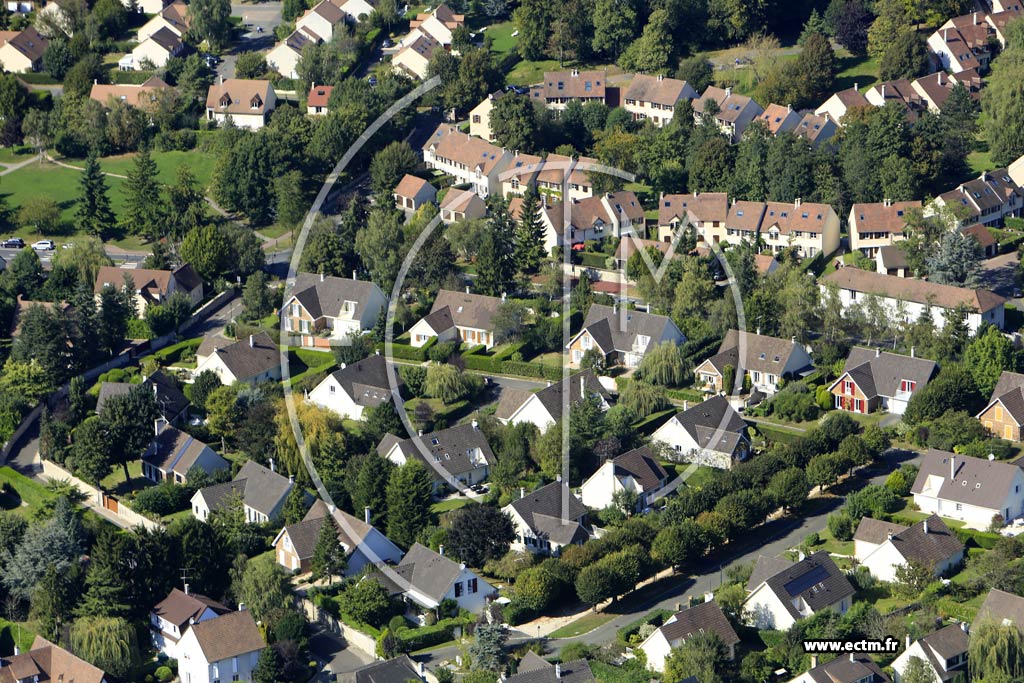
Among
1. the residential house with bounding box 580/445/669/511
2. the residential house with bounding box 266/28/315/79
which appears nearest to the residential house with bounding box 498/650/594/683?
the residential house with bounding box 580/445/669/511

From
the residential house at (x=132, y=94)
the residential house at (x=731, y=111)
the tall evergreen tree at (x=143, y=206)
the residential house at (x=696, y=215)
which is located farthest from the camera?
the residential house at (x=132, y=94)

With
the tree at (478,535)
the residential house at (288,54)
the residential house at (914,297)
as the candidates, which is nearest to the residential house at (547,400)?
the tree at (478,535)

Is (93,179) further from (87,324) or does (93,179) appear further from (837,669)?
(837,669)

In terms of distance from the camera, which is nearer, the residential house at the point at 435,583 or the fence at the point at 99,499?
the residential house at the point at 435,583

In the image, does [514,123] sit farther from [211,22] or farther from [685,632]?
[685,632]

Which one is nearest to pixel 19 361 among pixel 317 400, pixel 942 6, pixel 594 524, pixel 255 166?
pixel 317 400

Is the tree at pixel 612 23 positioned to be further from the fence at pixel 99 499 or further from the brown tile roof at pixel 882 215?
the fence at pixel 99 499

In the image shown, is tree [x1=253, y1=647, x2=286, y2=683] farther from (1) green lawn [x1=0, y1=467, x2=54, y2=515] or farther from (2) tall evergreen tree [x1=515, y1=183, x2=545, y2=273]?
(2) tall evergreen tree [x1=515, y1=183, x2=545, y2=273]

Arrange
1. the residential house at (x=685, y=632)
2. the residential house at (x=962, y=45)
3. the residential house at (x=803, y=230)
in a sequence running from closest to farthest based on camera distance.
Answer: the residential house at (x=685, y=632), the residential house at (x=803, y=230), the residential house at (x=962, y=45)
